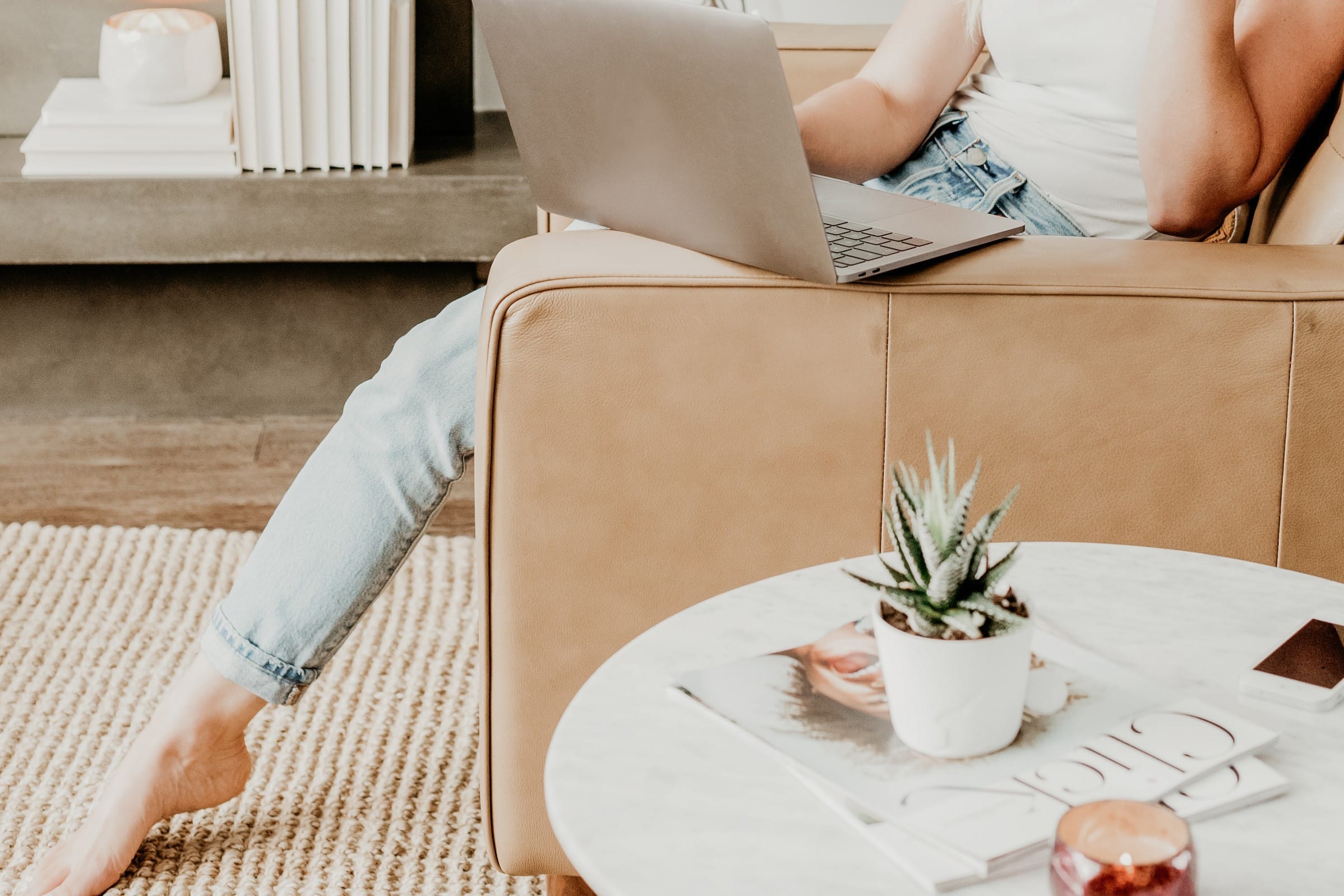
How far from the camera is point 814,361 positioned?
0.88 metres

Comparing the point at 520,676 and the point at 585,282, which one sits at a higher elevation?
the point at 585,282

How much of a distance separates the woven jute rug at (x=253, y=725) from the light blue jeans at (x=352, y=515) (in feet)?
0.62

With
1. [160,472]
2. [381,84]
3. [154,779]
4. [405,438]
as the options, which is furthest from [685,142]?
[160,472]

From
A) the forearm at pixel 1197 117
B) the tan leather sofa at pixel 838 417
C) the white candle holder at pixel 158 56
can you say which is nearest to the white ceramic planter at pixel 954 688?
the tan leather sofa at pixel 838 417

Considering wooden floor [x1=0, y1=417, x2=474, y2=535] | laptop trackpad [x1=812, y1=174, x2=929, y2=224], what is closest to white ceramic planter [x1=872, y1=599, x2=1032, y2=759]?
laptop trackpad [x1=812, y1=174, x2=929, y2=224]

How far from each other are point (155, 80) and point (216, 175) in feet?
0.49

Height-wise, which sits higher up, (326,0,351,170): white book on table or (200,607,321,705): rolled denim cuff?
(326,0,351,170): white book on table

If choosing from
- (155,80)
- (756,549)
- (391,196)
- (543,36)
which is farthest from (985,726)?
(155,80)

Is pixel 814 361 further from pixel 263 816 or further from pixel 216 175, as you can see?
pixel 216 175

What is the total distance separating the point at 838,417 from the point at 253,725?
Result: 728 mm

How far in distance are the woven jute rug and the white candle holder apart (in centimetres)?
59

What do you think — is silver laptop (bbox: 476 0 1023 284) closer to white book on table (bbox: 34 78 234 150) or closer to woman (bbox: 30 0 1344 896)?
woman (bbox: 30 0 1344 896)

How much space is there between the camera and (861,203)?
1.05 meters

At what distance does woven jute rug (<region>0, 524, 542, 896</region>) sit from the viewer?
111 cm
